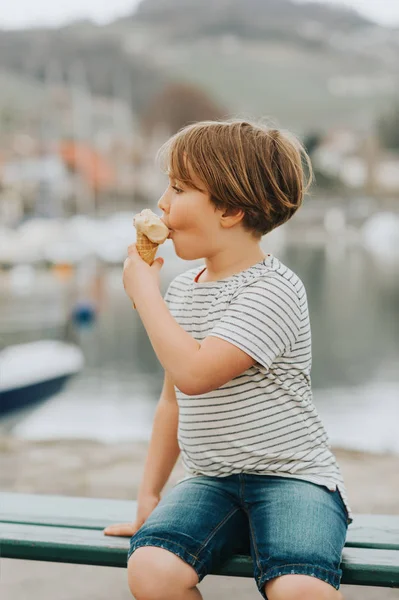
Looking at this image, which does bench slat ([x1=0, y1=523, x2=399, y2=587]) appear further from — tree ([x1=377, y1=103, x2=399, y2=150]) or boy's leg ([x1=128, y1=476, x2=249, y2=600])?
tree ([x1=377, y1=103, x2=399, y2=150])

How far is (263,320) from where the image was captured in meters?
1.17

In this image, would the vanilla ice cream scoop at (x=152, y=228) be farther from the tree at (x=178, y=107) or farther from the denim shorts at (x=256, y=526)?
the tree at (x=178, y=107)

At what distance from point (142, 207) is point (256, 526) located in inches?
1794

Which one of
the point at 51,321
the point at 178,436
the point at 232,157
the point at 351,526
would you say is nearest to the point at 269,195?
the point at 232,157

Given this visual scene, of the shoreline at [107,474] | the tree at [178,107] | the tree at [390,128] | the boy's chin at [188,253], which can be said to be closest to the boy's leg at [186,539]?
the boy's chin at [188,253]

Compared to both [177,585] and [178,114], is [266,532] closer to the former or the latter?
[177,585]

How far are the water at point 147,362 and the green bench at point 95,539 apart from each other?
333 centimetres

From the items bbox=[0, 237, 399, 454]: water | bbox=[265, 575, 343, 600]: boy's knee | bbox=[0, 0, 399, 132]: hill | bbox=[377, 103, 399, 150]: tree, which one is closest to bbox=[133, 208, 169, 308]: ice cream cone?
bbox=[265, 575, 343, 600]: boy's knee

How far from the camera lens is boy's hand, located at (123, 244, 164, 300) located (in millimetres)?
1196

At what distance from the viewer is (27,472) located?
2.66 meters

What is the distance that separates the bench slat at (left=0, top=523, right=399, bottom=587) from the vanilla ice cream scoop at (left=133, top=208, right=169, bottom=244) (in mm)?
485

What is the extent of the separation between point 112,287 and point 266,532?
1913 centimetres

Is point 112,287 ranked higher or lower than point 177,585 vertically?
lower

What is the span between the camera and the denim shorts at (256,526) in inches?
42.3
